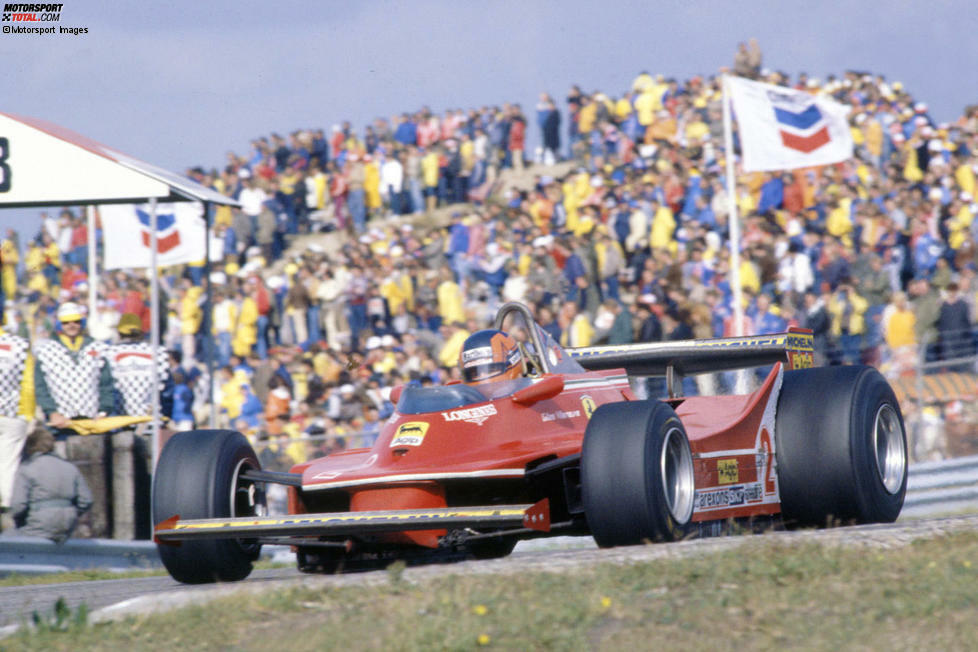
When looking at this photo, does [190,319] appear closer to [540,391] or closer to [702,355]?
[702,355]

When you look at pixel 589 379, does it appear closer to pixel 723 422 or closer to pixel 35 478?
pixel 723 422

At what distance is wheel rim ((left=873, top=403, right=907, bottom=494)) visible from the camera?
8438 millimetres

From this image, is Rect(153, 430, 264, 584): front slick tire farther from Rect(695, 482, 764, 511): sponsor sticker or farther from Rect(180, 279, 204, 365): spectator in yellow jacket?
Rect(180, 279, 204, 365): spectator in yellow jacket

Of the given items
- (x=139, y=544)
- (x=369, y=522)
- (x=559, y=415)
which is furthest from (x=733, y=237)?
(x=369, y=522)

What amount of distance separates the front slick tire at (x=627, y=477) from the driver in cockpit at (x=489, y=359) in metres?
1.23

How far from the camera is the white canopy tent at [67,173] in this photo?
1044cm

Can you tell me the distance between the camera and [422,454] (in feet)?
23.3

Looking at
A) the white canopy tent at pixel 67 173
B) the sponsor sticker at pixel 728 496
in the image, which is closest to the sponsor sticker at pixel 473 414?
the sponsor sticker at pixel 728 496

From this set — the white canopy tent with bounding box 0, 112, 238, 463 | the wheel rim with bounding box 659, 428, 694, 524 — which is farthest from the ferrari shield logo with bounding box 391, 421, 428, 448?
the white canopy tent with bounding box 0, 112, 238, 463

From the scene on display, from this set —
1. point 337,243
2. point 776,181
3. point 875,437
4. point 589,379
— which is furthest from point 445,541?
point 337,243

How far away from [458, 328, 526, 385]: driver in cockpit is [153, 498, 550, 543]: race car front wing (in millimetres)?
1387

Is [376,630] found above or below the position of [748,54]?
below

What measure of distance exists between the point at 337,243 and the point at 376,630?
17.3 metres

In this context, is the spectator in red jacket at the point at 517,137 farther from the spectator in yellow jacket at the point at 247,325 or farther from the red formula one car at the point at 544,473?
the red formula one car at the point at 544,473
